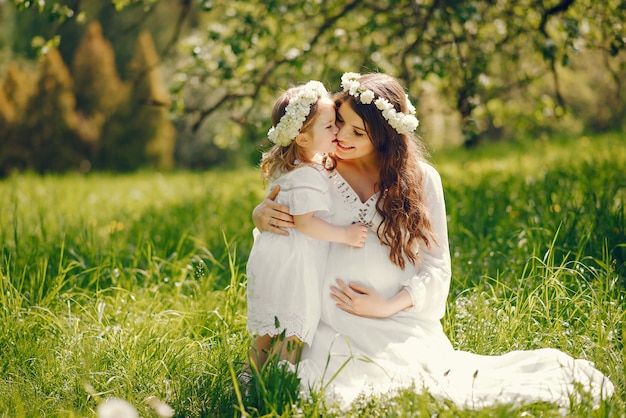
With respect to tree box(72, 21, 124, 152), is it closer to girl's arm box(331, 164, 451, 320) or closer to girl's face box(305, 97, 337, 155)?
girl's face box(305, 97, 337, 155)

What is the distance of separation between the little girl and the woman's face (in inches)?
2.7

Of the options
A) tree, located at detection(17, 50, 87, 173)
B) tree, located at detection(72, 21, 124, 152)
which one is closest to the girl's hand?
tree, located at detection(17, 50, 87, 173)

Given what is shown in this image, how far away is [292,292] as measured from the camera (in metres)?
2.58

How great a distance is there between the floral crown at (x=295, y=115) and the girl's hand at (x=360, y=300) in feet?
2.08

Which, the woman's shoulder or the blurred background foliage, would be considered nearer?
the woman's shoulder

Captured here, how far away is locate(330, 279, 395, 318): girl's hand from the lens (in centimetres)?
265

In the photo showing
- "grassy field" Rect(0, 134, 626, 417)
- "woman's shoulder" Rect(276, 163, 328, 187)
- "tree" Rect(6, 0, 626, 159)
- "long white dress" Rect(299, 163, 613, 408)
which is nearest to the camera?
"long white dress" Rect(299, 163, 613, 408)

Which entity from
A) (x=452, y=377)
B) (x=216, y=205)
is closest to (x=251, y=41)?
(x=216, y=205)

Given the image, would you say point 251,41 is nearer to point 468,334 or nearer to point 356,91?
point 356,91

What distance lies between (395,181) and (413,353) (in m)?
0.72

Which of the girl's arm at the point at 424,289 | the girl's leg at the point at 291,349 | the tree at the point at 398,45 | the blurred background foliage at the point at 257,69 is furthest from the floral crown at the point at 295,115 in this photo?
the tree at the point at 398,45

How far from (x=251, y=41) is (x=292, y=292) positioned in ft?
8.99

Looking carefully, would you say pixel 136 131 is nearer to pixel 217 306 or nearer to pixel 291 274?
pixel 217 306

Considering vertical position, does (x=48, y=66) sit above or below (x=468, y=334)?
below
